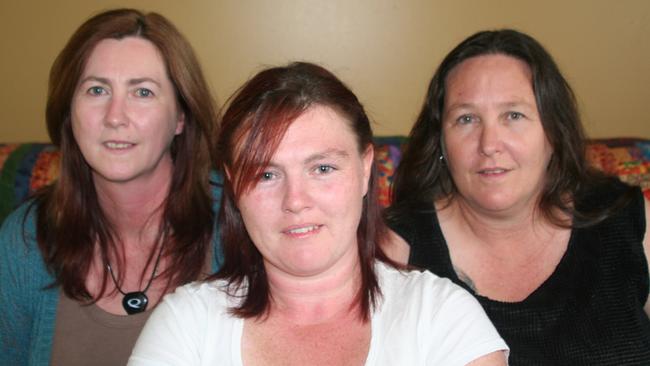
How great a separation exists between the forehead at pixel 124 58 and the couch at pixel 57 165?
650mm

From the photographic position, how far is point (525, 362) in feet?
5.08

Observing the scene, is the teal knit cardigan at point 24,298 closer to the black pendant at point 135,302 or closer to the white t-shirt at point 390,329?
the black pendant at point 135,302

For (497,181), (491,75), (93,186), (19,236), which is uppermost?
(491,75)

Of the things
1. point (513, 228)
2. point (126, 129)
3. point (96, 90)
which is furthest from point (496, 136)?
point (96, 90)

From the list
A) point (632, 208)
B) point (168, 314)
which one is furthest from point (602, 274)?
point (168, 314)

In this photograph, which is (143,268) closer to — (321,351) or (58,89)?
(58,89)

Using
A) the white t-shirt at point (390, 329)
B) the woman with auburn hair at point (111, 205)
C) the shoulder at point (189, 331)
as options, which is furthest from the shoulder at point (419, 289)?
the woman with auburn hair at point (111, 205)

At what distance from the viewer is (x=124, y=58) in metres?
1.64

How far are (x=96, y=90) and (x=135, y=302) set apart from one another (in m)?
0.59

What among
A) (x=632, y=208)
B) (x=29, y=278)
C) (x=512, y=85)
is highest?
(x=512, y=85)

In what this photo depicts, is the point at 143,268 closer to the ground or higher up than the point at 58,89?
closer to the ground

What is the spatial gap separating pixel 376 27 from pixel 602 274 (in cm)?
157

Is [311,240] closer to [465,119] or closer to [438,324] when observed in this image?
[438,324]

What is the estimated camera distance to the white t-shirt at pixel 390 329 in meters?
1.20
